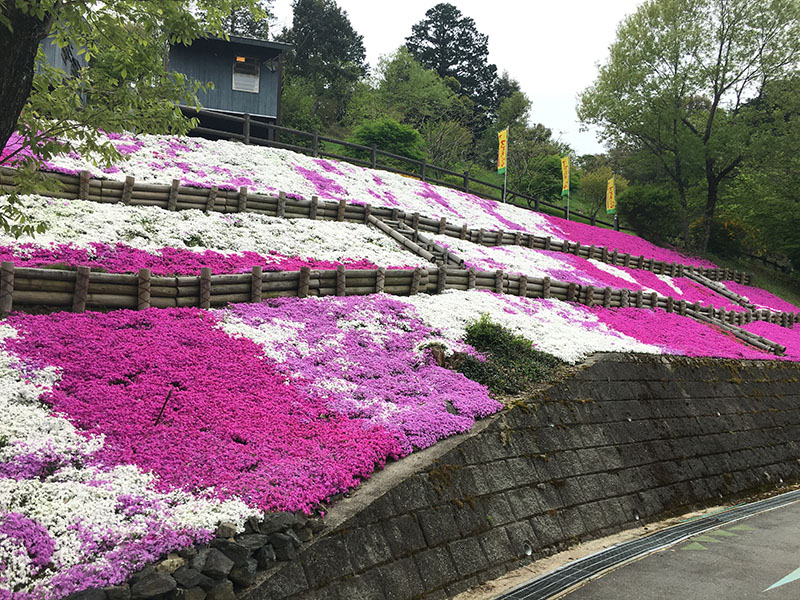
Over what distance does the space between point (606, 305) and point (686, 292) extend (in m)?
12.8

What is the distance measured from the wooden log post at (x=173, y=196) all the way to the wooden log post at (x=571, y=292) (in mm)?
11747

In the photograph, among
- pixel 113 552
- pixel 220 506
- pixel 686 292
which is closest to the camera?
pixel 113 552

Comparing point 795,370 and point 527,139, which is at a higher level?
point 527,139

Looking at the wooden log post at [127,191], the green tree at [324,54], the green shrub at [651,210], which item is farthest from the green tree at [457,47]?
the wooden log post at [127,191]

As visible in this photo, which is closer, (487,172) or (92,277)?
(92,277)

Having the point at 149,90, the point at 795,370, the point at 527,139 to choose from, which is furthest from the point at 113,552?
the point at 527,139

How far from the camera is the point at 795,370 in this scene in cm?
2023

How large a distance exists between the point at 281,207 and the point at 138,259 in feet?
24.1

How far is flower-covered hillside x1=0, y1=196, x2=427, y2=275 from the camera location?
13039 millimetres

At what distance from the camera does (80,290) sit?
1019 centimetres

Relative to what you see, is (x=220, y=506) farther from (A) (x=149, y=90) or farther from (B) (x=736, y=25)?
(B) (x=736, y=25)

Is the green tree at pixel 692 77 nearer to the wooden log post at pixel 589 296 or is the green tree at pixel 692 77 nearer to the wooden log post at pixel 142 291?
the wooden log post at pixel 589 296

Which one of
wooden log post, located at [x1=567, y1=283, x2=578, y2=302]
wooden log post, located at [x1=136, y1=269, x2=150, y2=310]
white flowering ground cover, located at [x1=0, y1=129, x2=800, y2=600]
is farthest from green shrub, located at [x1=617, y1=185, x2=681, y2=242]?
wooden log post, located at [x1=136, y1=269, x2=150, y2=310]

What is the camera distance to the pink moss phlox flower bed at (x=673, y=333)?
704 inches
